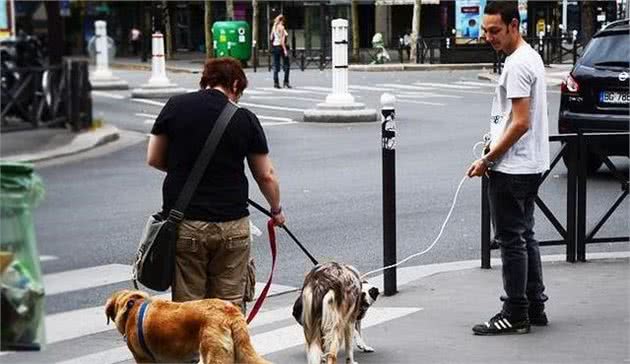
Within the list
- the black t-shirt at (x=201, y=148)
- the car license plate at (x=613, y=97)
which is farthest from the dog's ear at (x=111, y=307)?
the car license plate at (x=613, y=97)

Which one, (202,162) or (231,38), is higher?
(231,38)

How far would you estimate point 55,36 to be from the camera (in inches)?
89.5

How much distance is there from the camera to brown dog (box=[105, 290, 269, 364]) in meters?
4.72

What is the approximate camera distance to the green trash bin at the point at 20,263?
2.44m

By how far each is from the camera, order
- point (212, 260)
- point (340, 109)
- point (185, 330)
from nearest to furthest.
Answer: point (185, 330), point (212, 260), point (340, 109)

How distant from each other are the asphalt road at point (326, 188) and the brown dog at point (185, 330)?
1.17 feet

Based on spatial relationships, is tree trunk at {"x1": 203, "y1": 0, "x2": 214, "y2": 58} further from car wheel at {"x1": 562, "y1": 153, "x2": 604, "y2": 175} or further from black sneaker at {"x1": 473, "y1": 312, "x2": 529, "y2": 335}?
car wheel at {"x1": 562, "y1": 153, "x2": 604, "y2": 175}

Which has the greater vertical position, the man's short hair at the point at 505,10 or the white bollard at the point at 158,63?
the man's short hair at the point at 505,10

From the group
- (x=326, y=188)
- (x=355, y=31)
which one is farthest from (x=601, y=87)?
(x=326, y=188)

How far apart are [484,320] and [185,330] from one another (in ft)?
7.85

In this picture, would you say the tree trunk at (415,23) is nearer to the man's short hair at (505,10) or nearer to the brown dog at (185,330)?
the man's short hair at (505,10)

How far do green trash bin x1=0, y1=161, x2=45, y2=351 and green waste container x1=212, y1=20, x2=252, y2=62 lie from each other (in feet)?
11.6

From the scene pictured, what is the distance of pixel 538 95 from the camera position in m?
5.96

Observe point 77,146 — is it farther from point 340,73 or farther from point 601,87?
point 340,73
